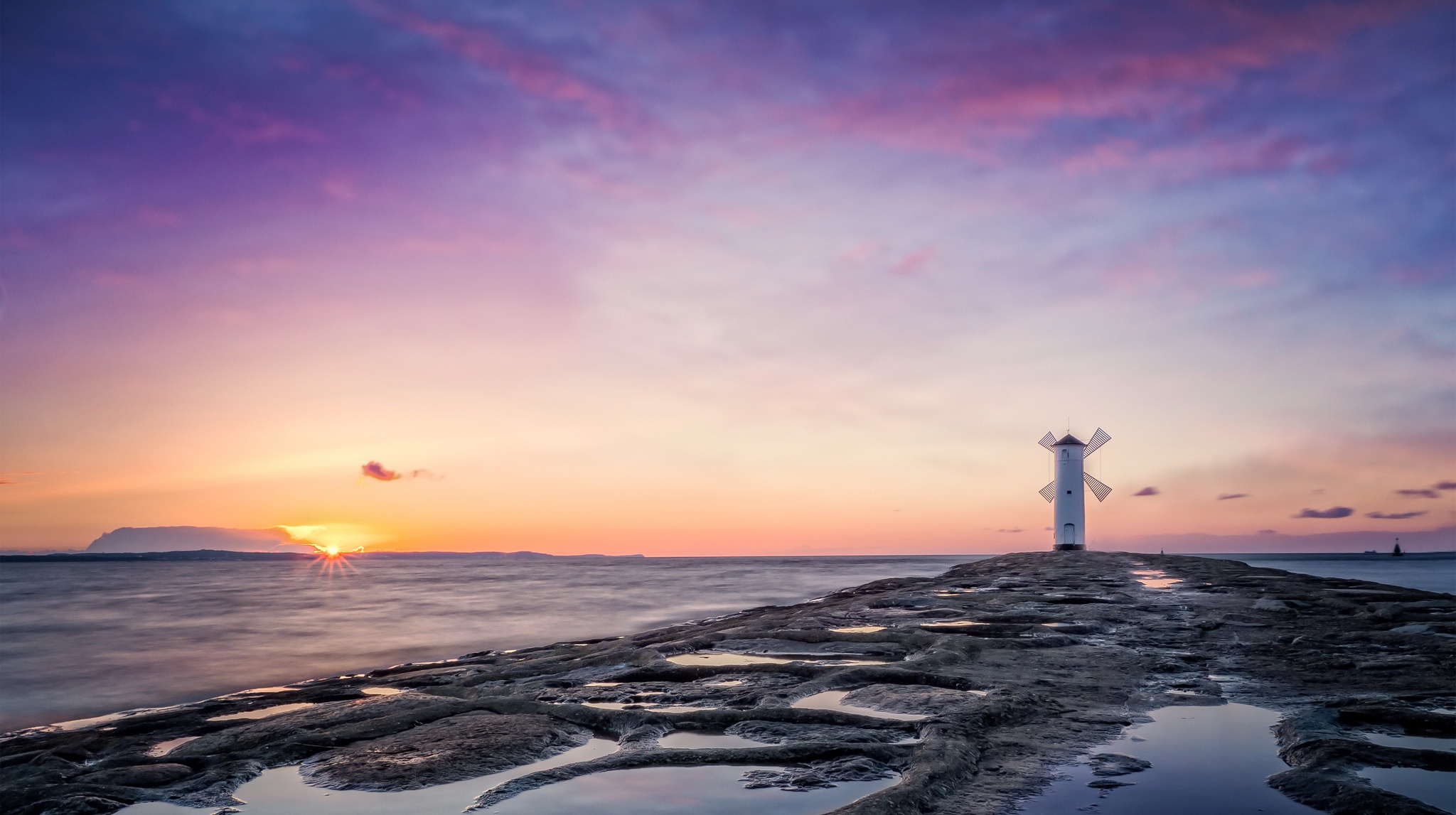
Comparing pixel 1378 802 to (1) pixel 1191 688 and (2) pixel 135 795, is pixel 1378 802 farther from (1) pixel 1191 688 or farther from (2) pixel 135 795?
(2) pixel 135 795

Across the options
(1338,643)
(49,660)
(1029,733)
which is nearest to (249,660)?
(49,660)

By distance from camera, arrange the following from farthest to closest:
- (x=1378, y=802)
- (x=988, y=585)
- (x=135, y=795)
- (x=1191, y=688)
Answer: (x=988, y=585)
(x=1191, y=688)
(x=135, y=795)
(x=1378, y=802)

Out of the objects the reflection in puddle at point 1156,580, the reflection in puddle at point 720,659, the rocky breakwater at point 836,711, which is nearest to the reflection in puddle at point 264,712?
the rocky breakwater at point 836,711

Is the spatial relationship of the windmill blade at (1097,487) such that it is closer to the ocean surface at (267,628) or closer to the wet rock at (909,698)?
the ocean surface at (267,628)

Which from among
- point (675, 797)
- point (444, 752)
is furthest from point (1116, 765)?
point (444, 752)

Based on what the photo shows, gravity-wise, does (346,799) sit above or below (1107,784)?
below

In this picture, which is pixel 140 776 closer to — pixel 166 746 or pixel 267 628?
pixel 166 746

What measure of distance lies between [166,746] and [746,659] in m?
5.35

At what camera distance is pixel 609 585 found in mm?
46844

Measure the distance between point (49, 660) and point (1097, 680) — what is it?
2090cm

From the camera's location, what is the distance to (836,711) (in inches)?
239

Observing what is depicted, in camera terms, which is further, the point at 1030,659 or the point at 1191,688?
the point at 1030,659

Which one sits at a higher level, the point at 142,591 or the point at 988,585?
the point at 988,585

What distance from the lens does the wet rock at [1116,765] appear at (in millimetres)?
4461
